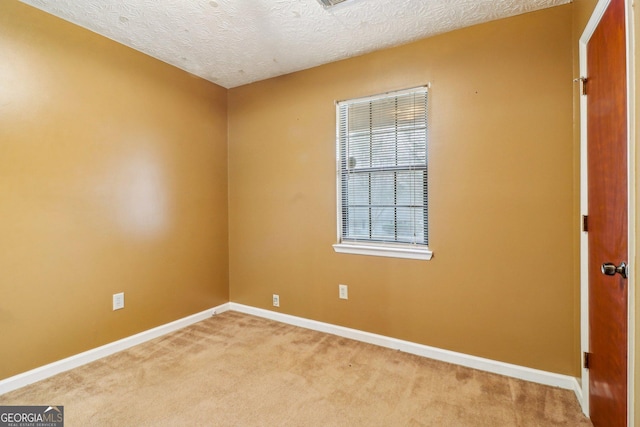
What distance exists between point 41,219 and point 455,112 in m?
3.04

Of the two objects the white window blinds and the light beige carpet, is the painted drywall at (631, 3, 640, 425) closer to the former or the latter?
the light beige carpet

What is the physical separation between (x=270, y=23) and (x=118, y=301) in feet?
8.18

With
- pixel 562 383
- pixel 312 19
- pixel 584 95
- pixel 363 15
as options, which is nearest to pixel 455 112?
pixel 584 95

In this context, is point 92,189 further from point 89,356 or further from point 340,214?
point 340,214

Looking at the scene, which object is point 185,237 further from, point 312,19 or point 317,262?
point 312,19

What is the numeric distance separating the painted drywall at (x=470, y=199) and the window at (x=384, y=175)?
9 centimetres

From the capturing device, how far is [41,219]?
208 centimetres

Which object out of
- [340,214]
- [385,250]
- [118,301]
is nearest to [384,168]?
[340,214]

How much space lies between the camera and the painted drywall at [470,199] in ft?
6.56

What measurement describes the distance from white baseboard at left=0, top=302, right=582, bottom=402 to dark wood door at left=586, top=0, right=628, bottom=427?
40 centimetres

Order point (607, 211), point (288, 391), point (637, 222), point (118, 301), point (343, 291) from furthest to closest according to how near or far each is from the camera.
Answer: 1. point (343, 291)
2. point (118, 301)
3. point (288, 391)
4. point (607, 211)
5. point (637, 222)

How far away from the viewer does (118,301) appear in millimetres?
2508

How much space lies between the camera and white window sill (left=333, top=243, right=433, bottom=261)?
240 cm

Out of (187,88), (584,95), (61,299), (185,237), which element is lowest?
(61,299)
